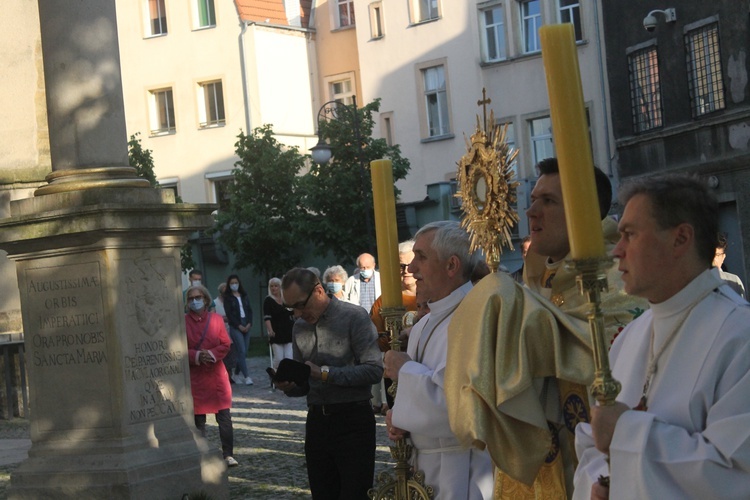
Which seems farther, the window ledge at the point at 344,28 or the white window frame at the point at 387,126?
the window ledge at the point at 344,28

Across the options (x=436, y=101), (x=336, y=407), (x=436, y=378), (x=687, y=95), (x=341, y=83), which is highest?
(x=341, y=83)

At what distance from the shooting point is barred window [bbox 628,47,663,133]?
31.6 m

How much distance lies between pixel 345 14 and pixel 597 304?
4321 centimetres

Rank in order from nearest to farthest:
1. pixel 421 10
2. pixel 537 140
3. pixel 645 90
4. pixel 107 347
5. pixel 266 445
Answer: pixel 107 347
pixel 266 445
pixel 645 90
pixel 537 140
pixel 421 10

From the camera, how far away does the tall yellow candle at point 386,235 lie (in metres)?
4.80

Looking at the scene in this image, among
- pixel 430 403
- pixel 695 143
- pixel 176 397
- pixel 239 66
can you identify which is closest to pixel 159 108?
pixel 239 66

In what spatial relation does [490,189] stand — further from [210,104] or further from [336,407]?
[210,104]

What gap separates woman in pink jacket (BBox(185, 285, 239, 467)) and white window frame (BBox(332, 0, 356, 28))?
112 feet

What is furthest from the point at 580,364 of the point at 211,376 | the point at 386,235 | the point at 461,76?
the point at 461,76

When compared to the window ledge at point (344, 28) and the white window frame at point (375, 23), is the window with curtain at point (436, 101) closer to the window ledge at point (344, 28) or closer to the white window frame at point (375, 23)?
the white window frame at point (375, 23)

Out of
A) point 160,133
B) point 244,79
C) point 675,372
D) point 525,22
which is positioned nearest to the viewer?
point 675,372

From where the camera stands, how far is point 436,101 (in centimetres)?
4081

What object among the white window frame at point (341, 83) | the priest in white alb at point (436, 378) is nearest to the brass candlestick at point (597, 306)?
the priest in white alb at point (436, 378)

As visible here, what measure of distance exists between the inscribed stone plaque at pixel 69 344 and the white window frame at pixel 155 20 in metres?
37.4
